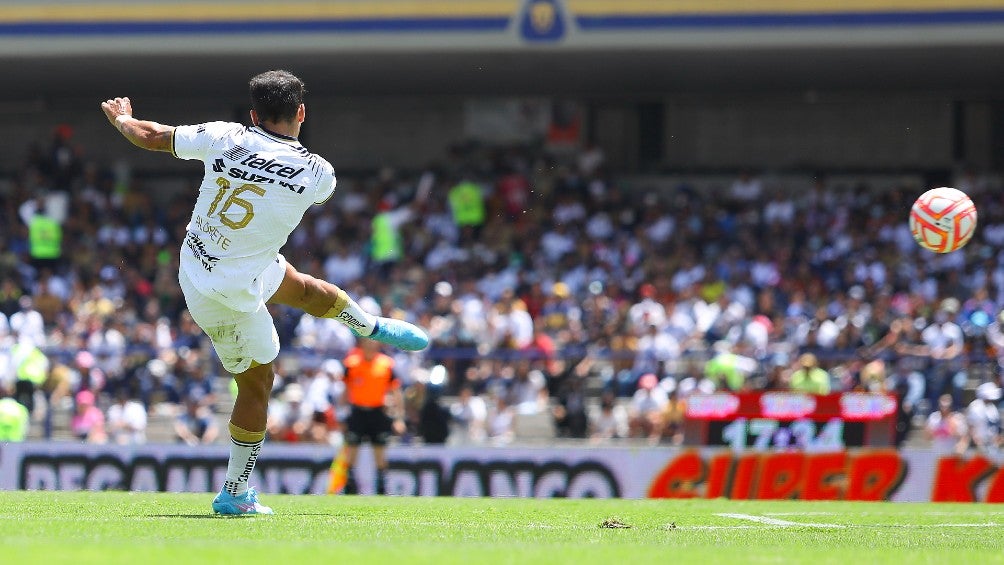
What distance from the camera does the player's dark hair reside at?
755 centimetres

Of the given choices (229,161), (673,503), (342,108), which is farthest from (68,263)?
(229,161)

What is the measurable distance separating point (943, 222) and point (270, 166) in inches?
234

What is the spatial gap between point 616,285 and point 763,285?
225cm

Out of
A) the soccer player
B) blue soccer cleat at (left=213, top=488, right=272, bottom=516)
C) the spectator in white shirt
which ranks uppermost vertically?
the soccer player

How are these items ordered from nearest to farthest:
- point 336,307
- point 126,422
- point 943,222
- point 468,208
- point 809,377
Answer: point 336,307 < point 943,222 < point 809,377 < point 126,422 < point 468,208

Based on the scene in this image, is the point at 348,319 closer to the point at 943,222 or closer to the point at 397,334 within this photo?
the point at 397,334

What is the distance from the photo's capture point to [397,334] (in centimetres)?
865

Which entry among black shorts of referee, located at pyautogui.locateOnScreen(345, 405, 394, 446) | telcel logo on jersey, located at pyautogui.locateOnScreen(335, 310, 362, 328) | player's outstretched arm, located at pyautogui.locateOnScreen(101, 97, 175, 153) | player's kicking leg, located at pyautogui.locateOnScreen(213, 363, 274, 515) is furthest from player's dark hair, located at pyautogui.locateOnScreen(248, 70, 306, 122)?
black shorts of referee, located at pyautogui.locateOnScreen(345, 405, 394, 446)

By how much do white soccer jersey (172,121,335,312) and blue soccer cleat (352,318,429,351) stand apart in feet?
3.66

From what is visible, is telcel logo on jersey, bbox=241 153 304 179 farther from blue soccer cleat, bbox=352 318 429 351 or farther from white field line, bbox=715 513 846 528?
white field line, bbox=715 513 846 528

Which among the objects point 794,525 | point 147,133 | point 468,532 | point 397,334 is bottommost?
point 794,525

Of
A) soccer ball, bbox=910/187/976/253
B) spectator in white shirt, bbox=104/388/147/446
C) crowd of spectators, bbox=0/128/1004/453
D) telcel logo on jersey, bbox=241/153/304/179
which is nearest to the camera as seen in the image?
telcel logo on jersey, bbox=241/153/304/179

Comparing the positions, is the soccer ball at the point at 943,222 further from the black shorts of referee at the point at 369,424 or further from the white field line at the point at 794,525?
the black shorts of referee at the point at 369,424

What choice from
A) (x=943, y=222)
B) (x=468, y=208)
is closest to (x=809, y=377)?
(x=943, y=222)
